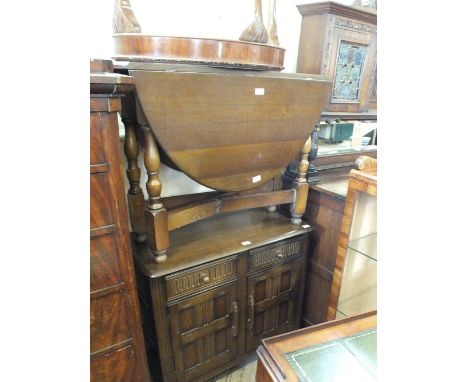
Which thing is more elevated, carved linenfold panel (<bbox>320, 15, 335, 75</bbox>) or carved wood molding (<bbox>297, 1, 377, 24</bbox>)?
carved wood molding (<bbox>297, 1, 377, 24</bbox>)

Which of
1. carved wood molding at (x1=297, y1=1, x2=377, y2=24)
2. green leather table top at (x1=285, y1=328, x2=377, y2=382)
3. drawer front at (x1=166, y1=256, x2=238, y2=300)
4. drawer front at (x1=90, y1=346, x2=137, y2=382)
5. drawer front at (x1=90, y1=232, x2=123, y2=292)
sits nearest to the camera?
green leather table top at (x1=285, y1=328, x2=377, y2=382)

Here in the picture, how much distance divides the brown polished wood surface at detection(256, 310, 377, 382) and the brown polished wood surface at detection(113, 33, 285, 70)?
0.84 m

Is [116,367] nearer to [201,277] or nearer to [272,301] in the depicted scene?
[201,277]

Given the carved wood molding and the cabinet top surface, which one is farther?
the carved wood molding

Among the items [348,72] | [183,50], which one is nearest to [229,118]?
[183,50]

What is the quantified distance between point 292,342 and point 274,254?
0.65m

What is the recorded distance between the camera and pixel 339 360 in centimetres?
72

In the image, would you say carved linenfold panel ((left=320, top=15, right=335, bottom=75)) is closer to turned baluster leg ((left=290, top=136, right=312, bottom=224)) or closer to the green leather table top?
turned baluster leg ((left=290, top=136, right=312, bottom=224))

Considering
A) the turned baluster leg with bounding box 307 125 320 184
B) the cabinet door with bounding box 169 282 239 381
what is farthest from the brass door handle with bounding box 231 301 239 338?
the turned baluster leg with bounding box 307 125 320 184

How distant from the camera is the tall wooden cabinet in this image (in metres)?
0.77
